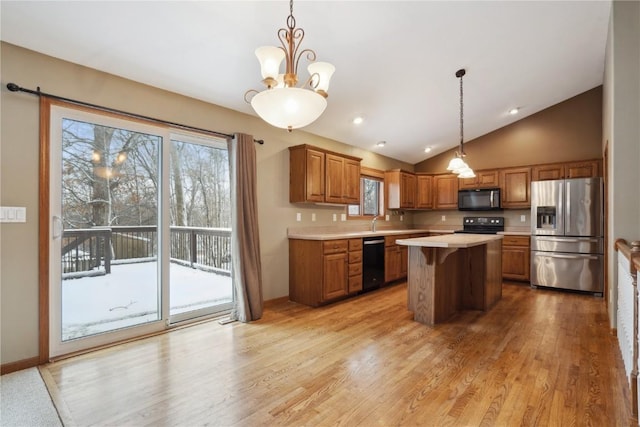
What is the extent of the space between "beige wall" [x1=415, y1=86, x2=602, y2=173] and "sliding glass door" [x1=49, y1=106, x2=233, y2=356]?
522 centimetres

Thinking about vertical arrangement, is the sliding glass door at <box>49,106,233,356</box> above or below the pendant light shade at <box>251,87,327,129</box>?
Result: below

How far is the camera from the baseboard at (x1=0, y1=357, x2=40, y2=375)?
2369 mm

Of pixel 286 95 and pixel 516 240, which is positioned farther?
pixel 516 240

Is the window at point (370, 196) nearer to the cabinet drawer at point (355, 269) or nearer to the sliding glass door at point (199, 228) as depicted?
the cabinet drawer at point (355, 269)

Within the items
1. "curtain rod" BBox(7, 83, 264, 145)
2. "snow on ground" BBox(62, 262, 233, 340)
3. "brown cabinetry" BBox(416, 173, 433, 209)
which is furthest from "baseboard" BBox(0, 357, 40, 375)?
"brown cabinetry" BBox(416, 173, 433, 209)

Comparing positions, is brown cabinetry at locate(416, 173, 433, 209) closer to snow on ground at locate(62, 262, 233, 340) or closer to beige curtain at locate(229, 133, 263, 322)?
beige curtain at locate(229, 133, 263, 322)

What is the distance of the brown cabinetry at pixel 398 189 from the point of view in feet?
20.7

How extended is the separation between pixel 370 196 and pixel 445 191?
1.74m

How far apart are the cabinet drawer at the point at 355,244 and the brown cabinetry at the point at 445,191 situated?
2.94 m

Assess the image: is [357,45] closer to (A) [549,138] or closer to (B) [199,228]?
(B) [199,228]

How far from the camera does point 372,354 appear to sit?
270 centimetres

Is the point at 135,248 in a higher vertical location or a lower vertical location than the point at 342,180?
lower

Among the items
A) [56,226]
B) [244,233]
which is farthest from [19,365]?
[244,233]

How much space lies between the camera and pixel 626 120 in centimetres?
296
